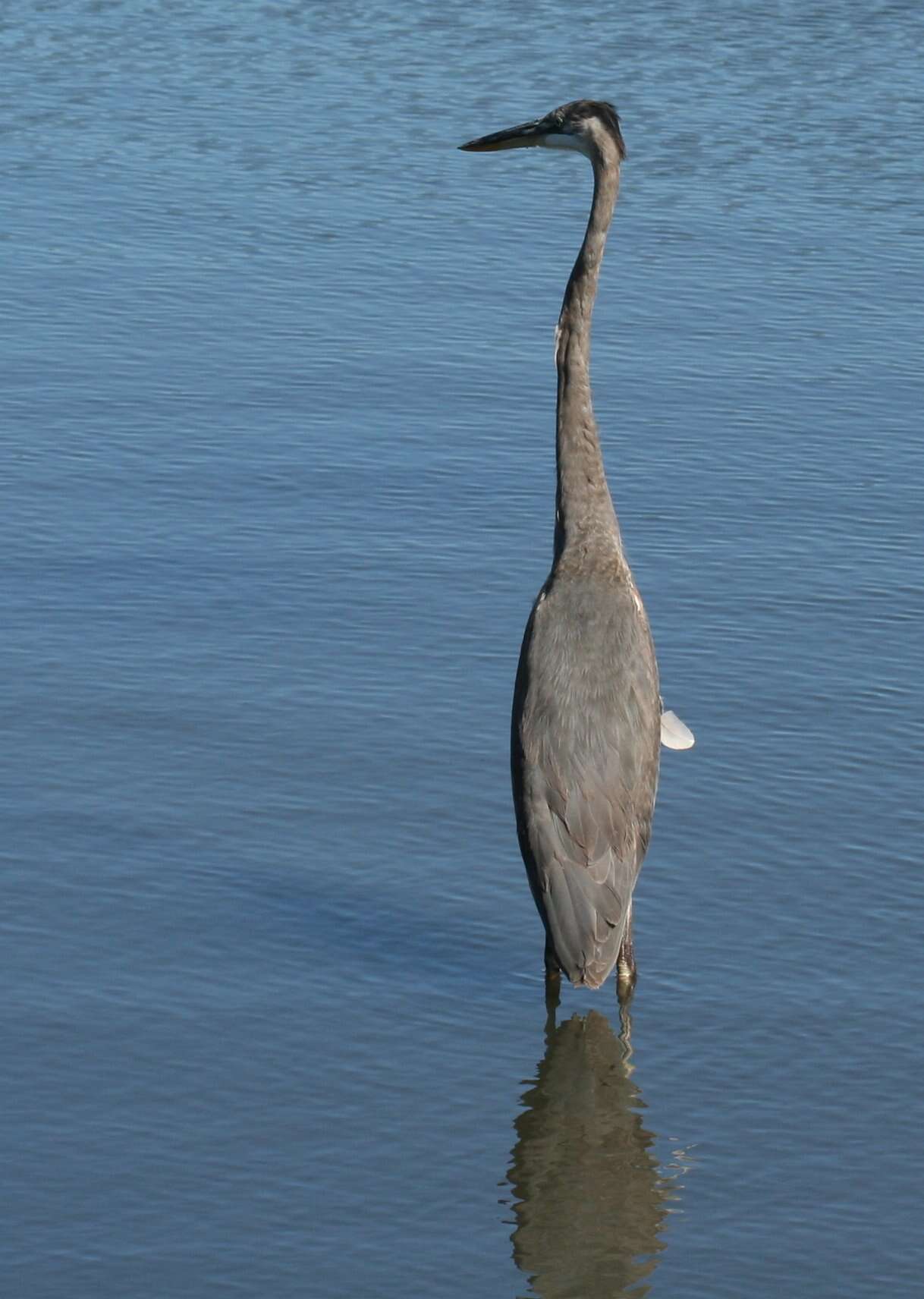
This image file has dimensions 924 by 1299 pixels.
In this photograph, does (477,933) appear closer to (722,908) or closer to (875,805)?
(722,908)

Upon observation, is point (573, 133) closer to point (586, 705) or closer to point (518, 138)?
point (518, 138)

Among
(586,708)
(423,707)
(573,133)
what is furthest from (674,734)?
(573,133)

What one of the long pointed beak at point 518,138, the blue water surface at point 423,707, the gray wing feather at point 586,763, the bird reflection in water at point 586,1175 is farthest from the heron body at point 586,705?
the blue water surface at point 423,707

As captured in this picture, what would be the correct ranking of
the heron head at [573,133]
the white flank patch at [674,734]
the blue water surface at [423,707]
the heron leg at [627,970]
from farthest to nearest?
the heron head at [573,133], the white flank patch at [674,734], the heron leg at [627,970], the blue water surface at [423,707]

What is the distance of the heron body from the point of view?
29.9 feet

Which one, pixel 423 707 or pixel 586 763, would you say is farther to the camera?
pixel 423 707

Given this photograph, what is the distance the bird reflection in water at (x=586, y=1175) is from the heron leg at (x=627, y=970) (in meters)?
0.10

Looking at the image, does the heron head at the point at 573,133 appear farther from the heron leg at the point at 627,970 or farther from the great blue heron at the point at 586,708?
the heron leg at the point at 627,970

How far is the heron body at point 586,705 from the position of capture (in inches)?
358

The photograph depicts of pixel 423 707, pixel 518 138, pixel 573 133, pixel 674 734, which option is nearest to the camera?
pixel 674 734

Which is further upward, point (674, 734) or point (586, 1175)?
point (674, 734)

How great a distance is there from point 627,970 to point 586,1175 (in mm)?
1135

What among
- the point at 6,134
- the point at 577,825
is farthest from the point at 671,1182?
the point at 6,134

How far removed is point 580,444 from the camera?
32.0 feet
